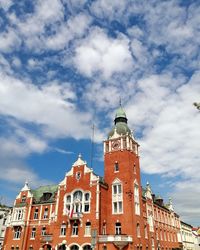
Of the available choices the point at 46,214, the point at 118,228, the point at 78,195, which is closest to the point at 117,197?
the point at 118,228

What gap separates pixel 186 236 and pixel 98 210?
5752 cm

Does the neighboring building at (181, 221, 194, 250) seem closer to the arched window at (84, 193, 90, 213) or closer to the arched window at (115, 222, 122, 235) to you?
the arched window at (115, 222, 122, 235)

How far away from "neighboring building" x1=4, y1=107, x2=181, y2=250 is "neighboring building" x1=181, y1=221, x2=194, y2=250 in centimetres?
2439

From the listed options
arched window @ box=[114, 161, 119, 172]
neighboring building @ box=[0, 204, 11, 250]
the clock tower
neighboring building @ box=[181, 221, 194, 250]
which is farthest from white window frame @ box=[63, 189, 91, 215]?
neighboring building @ box=[181, 221, 194, 250]

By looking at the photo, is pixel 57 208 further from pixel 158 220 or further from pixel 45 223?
pixel 158 220

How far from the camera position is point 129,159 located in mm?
53938

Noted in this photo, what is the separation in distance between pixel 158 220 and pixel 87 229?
24607mm

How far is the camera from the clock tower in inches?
1909

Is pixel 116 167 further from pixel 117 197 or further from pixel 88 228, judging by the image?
pixel 88 228

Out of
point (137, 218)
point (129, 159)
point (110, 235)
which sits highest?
point (129, 159)

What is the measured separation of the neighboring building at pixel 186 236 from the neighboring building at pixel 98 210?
80.0 feet

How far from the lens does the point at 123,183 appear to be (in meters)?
51.9

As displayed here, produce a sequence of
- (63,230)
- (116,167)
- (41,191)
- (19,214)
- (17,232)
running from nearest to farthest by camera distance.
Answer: (63,230), (116,167), (17,232), (19,214), (41,191)

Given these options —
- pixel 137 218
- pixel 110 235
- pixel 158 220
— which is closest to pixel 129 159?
pixel 137 218
